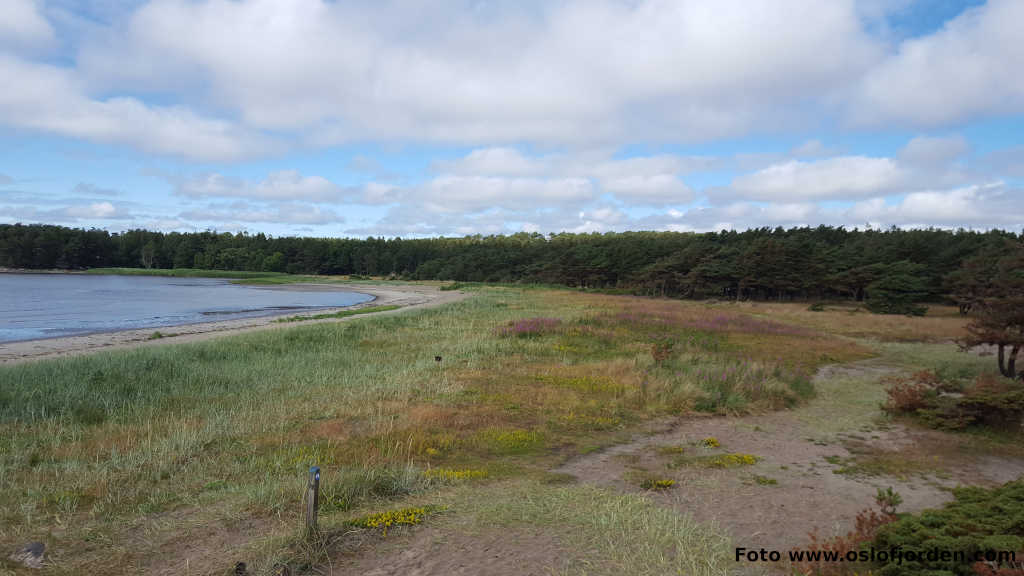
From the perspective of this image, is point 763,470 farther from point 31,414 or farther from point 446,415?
point 31,414

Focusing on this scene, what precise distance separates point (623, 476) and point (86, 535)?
699cm

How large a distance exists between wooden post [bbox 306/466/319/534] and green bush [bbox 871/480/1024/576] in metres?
5.15

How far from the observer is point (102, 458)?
357 inches

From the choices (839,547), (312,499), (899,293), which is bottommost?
(839,547)

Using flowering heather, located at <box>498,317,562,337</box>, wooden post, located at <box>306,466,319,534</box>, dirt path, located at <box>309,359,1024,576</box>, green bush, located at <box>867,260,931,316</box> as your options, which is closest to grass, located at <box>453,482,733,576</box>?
dirt path, located at <box>309,359,1024,576</box>

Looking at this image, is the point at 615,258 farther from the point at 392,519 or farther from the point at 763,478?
the point at 392,519

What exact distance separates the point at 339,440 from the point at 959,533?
892 cm

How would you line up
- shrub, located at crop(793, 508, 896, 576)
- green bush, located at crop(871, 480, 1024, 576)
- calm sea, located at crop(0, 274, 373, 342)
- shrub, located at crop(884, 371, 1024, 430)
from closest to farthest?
green bush, located at crop(871, 480, 1024, 576) < shrub, located at crop(793, 508, 896, 576) < shrub, located at crop(884, 371, 1024, 430) < calm sea, located at crop(0, 274, 373, 342)

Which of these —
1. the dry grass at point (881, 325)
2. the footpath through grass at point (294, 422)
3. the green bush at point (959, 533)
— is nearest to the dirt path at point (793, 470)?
the footpath through grass at point (294, 422)

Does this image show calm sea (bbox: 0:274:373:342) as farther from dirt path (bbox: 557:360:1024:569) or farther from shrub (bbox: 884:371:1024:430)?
shrub (bbox: 884:371:1024:430)

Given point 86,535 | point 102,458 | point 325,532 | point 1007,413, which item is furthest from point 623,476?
point 1007,413

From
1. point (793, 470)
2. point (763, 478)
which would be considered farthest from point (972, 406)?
point (763, 478)

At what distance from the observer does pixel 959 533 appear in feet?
15.3

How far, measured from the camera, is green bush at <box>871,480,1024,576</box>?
13.9 feet
